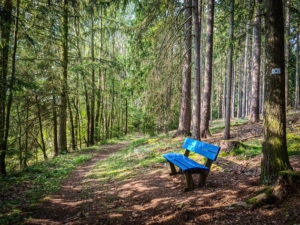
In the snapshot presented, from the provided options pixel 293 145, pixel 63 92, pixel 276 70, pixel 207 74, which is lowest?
pixel 293 145

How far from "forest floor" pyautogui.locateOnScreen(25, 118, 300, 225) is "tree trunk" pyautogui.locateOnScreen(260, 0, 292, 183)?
585 mm

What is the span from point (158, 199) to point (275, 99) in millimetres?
3228

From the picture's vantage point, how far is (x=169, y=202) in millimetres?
4672

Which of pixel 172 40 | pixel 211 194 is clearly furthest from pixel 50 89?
pixel 211 194

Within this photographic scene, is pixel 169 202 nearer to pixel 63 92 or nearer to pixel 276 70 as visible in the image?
pixel 276 70

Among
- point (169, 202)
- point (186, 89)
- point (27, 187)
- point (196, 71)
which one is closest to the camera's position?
point (169, 202)

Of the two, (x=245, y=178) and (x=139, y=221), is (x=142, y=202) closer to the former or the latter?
(x=139, y=221)

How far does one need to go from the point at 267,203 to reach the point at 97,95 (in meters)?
12.9

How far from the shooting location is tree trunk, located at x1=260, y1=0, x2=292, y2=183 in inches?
163

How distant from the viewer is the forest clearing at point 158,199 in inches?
141

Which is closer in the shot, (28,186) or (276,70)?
(276,70)

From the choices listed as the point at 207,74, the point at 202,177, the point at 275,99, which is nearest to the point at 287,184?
the point at 275,99

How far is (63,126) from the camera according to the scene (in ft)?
43.7

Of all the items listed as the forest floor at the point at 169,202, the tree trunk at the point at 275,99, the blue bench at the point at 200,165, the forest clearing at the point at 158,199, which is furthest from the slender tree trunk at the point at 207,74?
the tree trunk at the point at 275,99
